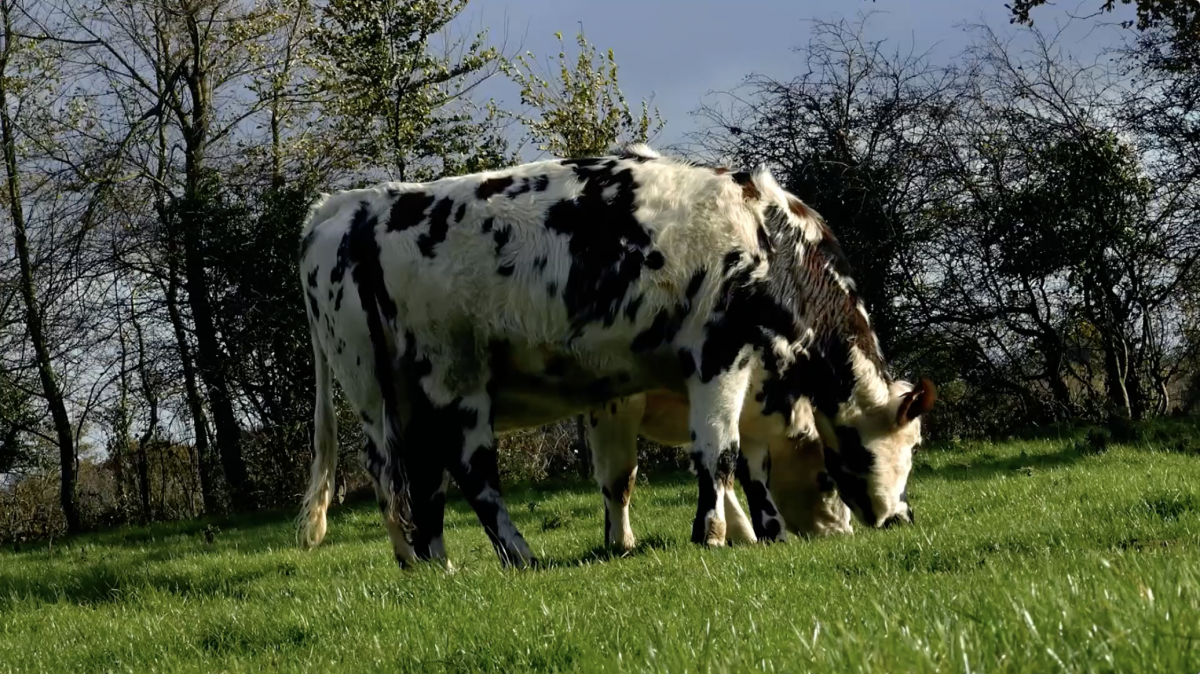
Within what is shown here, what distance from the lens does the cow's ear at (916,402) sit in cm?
944

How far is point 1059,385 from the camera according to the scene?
19.3 m

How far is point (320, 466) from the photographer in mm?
9164

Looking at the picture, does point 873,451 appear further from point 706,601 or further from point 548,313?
point 706,601

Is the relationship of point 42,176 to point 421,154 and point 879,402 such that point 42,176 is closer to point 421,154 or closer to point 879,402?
point 421,154

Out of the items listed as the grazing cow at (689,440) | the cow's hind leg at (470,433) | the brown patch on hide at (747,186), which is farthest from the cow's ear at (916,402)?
the cow's hind leg at (470,433)

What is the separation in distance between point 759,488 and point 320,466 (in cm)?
352

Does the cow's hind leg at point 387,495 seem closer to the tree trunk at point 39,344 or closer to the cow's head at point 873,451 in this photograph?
the cow's head at point 873,451

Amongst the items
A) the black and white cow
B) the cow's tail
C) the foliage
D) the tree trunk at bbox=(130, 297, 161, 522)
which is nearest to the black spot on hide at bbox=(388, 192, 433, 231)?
the black and white cow

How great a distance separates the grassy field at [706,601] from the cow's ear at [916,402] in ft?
3.02

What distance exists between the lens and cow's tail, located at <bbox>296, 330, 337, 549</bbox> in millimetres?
8828

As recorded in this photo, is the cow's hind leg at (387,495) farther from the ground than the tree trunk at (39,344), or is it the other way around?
the tree trunk at (39,344)

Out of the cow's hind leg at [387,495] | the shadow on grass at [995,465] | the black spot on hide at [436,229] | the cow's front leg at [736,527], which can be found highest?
the black spot on hide at [436,229]

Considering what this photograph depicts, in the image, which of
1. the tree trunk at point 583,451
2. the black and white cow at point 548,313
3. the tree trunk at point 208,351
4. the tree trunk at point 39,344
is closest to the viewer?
the black and white cow at point 548,313

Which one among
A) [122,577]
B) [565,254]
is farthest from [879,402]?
[122,577]
